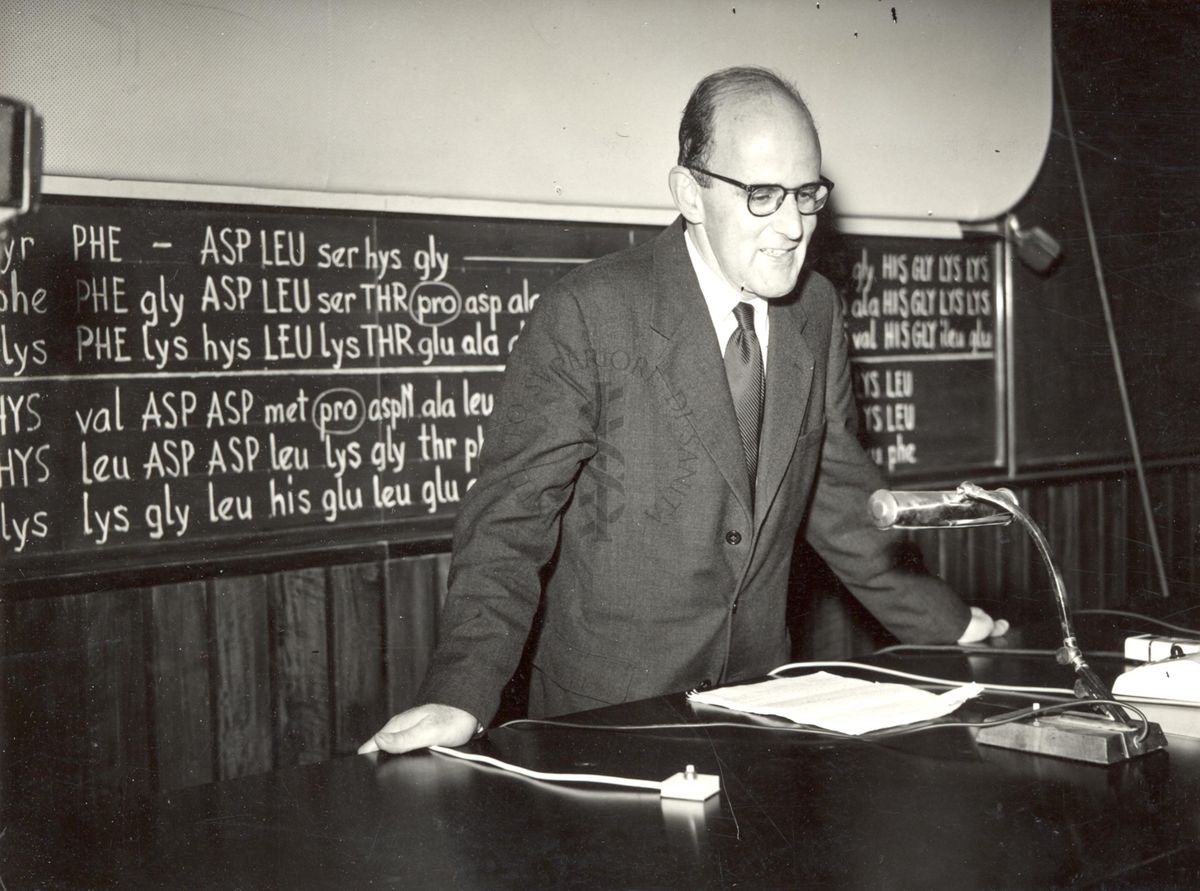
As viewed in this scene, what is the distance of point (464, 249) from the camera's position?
127 inches

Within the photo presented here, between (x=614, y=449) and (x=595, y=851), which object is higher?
(x=614, y=449)

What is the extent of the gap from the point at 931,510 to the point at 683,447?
0.62 m

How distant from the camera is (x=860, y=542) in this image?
223cm

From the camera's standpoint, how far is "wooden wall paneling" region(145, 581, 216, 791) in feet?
9.08

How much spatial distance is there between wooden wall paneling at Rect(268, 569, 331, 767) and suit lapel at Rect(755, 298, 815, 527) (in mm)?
1387

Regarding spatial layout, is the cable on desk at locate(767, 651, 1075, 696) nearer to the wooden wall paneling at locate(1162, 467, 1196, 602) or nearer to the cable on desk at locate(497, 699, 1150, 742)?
the cable on desk at locate(497, 699, 1150, 742)

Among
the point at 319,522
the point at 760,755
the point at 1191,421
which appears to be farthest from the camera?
the point at 1191,421

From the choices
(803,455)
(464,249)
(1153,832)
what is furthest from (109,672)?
(1153,832)

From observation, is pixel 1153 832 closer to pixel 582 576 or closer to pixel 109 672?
pixel 582 576

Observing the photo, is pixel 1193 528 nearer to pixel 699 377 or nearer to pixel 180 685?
pixel 699 377

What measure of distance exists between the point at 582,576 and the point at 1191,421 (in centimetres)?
353

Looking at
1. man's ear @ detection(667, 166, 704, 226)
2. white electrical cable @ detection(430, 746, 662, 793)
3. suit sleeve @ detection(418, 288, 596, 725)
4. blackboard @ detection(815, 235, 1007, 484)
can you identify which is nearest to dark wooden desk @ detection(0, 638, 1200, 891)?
white electrical cable @ detection(430, 746, 662, 793)

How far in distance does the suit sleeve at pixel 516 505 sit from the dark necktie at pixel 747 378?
10.4 inches

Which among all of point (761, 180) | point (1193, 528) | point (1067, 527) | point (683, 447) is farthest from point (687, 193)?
point (1193, 528)
